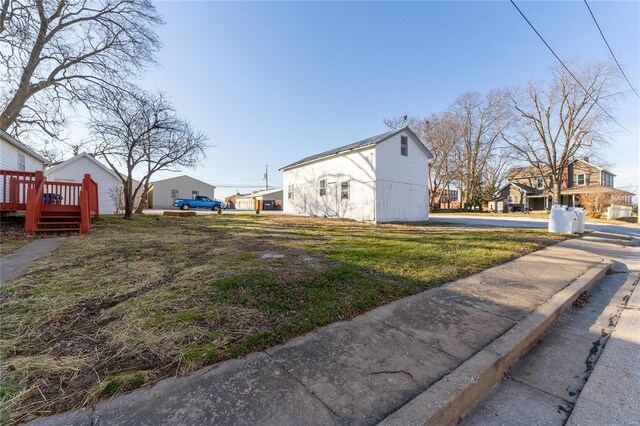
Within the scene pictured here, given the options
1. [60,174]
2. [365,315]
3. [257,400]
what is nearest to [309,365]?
[257,400]

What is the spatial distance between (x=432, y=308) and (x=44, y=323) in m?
3.80

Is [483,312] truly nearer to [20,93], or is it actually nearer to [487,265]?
[487,265]

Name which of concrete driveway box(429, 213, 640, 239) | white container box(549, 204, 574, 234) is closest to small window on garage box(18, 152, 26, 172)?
concrete driveway box(429, 213, 640, 239)

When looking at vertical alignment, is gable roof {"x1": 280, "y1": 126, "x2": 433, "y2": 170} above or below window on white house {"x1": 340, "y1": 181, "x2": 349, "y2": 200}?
above

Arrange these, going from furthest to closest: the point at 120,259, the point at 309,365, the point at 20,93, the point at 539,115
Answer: the point at 539,115 → the point at 20,93 → the point at 120,259 → the point at 309,365

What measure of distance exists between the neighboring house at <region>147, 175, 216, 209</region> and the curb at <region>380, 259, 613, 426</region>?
3946cm

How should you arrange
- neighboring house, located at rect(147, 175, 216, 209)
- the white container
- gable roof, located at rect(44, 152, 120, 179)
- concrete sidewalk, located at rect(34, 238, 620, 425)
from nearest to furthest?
concrete sidewalk, located at rect(34, 238, 620, 425) → the white container → gable roof, located at rect(44, 152, 120, 179) → neighboring house, located at rect(147, 175, 216, 209)

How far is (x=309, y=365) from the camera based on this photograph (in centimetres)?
198

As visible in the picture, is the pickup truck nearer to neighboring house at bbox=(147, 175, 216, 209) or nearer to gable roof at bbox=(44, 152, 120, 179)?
neighboring house at bbox=(147, 175, 216, 209)

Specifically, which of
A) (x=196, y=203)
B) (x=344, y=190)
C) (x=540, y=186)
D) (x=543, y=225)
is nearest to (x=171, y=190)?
(x=196, y=203)

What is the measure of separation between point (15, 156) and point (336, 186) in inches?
573

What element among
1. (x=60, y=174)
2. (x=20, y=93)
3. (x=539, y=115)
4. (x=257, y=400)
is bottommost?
(x=257, y=400)

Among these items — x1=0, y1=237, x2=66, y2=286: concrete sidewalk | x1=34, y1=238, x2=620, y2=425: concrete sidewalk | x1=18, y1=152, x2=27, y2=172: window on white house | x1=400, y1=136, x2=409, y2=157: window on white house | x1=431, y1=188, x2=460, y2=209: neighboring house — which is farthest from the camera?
x1=431, y1=188, x2=460, y2=209: neighboring house

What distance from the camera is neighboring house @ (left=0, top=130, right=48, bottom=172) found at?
10125mm
